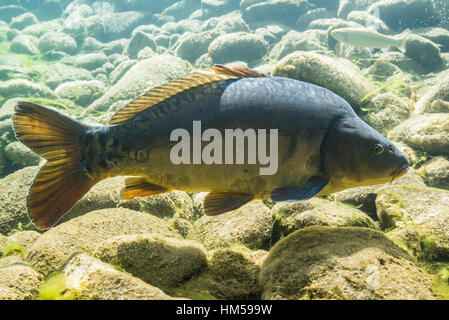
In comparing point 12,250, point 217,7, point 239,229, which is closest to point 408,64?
point 239,229

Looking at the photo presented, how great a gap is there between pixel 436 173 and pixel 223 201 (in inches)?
138

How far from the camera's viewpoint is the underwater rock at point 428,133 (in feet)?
14.0

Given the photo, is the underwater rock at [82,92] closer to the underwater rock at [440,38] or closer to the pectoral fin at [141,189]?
the pectoral fin at [141,189]

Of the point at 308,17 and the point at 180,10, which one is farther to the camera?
the point at 180,10

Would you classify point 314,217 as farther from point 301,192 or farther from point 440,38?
point 440,38

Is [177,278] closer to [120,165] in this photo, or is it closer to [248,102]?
[120,165]

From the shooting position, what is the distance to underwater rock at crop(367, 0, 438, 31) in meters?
17.1

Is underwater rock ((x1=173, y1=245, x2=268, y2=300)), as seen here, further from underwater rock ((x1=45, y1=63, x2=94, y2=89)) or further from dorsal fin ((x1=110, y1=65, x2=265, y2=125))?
underwater rock ((x1=45, y1=63, x2=94, y2=89))

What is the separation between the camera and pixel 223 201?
210 centimetres

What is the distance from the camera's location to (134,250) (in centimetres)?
213

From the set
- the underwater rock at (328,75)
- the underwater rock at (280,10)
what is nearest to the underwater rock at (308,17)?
the underwater rock at (280,10)

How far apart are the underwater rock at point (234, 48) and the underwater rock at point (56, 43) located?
15.1 metres
